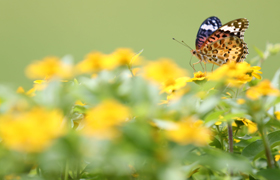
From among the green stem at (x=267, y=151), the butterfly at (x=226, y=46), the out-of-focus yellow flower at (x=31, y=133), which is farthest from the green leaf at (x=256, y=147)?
the butterfly at (x=226, y=46)

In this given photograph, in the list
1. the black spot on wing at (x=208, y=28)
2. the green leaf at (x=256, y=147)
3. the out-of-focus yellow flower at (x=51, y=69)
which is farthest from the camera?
the black spot on wing at (x=208, y=28)

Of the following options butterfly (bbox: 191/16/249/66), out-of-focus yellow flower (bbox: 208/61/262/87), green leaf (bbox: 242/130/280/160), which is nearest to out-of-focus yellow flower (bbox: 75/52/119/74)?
out-of-focus yellow flower (bbox: 208/61/262/87)

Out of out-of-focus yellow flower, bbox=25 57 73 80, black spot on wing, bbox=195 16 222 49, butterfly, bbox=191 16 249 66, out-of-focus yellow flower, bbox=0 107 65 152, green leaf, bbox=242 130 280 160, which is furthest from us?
black spot on wing, bbox=195 16 222 49

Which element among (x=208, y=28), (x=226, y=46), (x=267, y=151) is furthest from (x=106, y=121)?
(x=208, y=28)

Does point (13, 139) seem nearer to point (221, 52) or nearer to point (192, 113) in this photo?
point (192, 113)

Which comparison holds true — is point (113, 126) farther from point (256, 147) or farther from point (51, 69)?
point (256, 147)

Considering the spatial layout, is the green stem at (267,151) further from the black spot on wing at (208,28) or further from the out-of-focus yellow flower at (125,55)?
the black spot on wing at (208,28)

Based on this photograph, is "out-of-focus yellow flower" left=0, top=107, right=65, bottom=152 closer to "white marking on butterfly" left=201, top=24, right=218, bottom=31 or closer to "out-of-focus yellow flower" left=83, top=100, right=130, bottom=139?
"out-of-focus yellow flower" left=83, top=100, right=130, bottom=139
